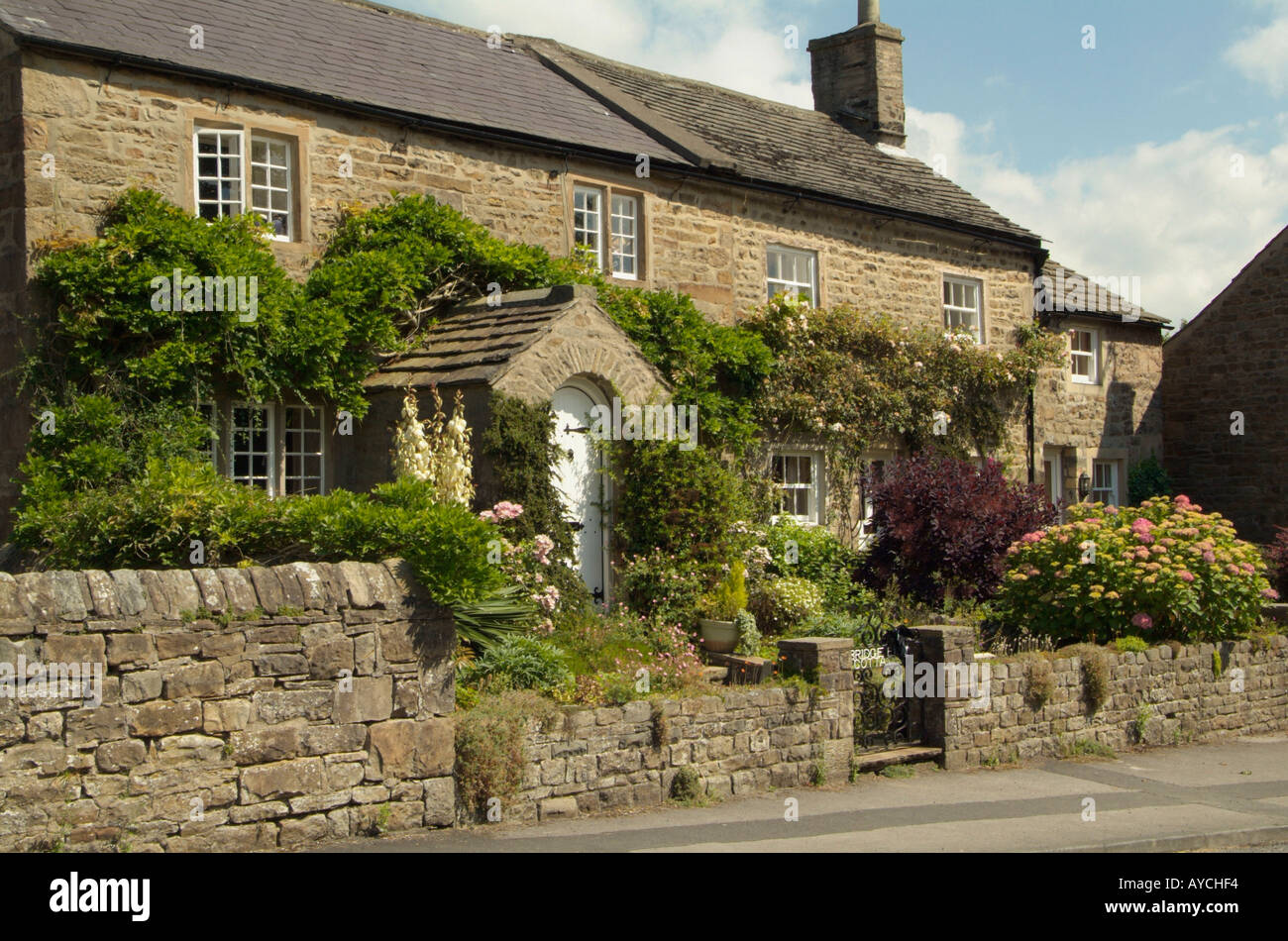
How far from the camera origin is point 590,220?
1639 centimetres

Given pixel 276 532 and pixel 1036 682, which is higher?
pixel 276 532

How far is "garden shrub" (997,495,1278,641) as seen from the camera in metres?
13.4

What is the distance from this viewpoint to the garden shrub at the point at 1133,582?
1336 cm

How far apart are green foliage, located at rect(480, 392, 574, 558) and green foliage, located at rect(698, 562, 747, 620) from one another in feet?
4.97

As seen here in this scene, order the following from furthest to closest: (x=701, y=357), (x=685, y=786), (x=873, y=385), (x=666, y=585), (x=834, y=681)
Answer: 1. (x=873, y=385)
2. (x=701, y=357)
3. (x=666, y=585)
4. (x=834, y=681)
5. (x=685, y=786)

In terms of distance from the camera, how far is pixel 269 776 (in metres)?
7.71

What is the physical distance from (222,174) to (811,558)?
865cm

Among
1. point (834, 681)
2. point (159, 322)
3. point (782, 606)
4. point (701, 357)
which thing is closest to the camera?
point (834, 681)

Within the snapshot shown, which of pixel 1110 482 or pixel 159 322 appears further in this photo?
pixel 1110 482

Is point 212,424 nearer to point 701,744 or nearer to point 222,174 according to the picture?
point 222,174

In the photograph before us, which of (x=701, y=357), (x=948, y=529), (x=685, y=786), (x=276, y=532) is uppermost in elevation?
(x=701, y=357)

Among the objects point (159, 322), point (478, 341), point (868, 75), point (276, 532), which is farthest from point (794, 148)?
point (276, 532)

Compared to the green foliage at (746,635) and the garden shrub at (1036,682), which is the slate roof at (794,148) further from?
the garden shrub at (1036,682)
